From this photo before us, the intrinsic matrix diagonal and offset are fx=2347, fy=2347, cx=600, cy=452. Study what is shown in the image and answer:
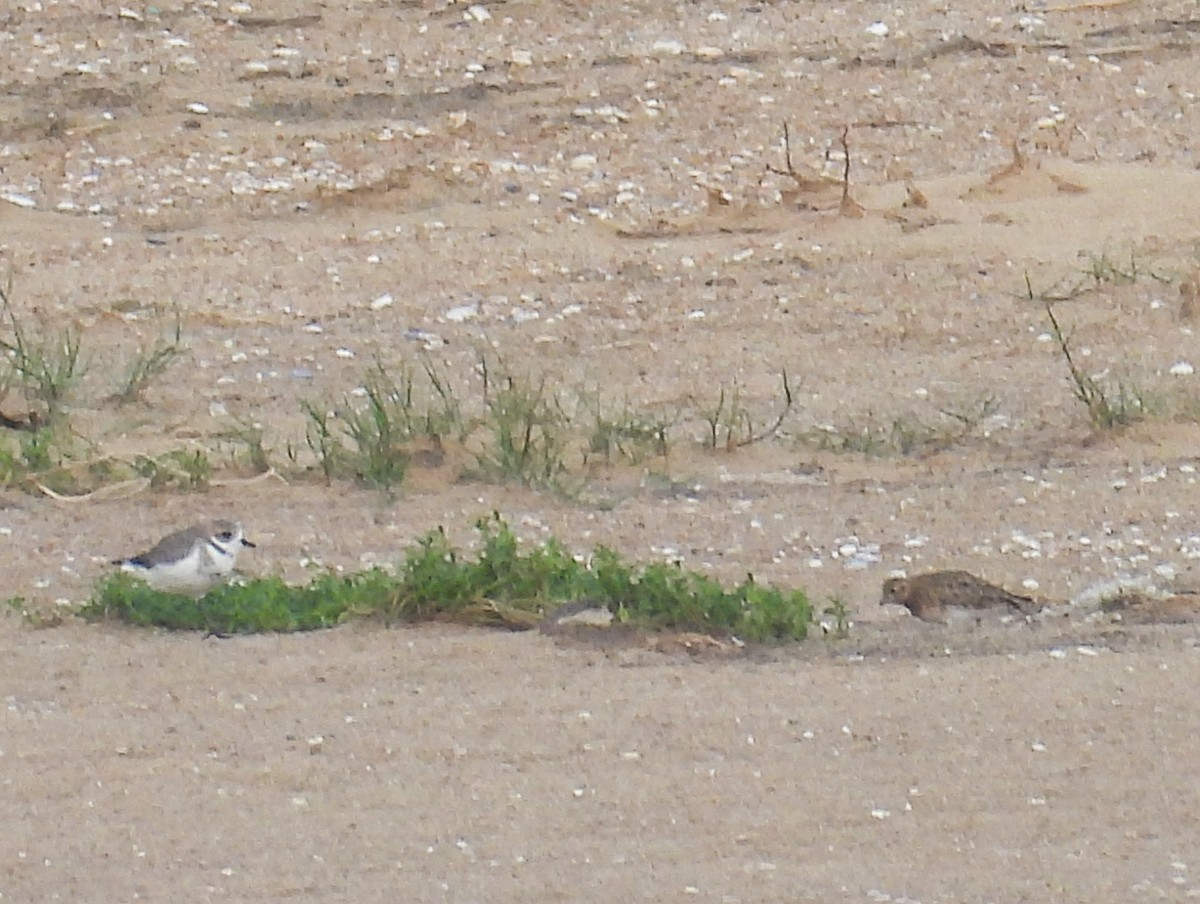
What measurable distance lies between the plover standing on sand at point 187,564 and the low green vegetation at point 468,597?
0.06 metres

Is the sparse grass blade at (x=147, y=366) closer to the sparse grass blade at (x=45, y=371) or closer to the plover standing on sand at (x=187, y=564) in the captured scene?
the sparse grass blade at (x=45, y=371)

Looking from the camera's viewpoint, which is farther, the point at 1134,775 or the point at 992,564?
the point at 992,564

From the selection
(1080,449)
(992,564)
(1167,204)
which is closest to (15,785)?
(992,564)

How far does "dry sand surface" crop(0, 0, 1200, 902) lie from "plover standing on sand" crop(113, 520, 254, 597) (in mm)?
237

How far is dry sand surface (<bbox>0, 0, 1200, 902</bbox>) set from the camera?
12.8 feet

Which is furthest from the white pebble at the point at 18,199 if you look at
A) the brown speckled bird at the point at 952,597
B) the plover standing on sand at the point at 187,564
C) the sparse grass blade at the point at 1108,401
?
the brown speckled bird at the point at 952,597

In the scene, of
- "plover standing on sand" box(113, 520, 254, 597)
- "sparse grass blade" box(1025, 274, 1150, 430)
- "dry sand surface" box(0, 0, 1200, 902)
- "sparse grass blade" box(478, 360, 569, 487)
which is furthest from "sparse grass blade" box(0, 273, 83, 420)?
"sparse grass blade" box(1025, 274, 1150, 430)

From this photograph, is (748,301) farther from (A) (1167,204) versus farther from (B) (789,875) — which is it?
(B) (789,875)

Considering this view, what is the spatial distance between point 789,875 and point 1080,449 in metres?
3.25

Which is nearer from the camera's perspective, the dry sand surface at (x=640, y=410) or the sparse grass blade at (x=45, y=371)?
the dry sand surface at (x=640, y=410)

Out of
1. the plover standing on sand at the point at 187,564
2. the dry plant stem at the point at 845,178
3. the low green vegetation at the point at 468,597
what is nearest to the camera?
the low green vegetation at the point at 468,597

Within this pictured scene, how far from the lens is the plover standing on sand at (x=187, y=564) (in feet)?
17.3

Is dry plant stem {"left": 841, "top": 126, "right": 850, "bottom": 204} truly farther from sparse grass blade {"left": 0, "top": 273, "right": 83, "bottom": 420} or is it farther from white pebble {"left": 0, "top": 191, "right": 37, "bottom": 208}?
white pebble {"left": 0, "top": 191, "right": 37, "bottom": 208}

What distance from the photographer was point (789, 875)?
368cm
